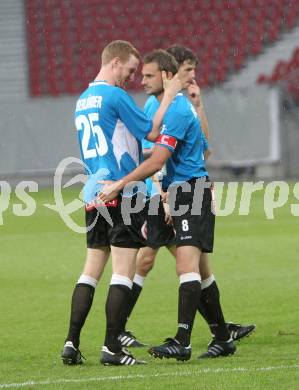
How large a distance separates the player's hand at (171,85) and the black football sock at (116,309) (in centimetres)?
115

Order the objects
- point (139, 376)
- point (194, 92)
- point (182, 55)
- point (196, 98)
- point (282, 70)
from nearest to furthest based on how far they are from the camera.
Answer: point (139, 376), point (182, 55), point (194, 92), point (196, 98), point (282, 70)

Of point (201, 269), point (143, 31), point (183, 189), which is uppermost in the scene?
point (143, 31)

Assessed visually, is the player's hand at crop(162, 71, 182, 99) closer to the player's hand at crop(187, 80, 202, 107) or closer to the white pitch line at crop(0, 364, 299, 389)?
the player's hand at crop(187, 80, 202, 107)

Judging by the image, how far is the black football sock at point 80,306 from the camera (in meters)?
6.55

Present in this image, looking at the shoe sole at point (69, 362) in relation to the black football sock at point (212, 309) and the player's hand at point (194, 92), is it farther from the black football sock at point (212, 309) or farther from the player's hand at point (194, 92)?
the player's hand at point (194, 92)

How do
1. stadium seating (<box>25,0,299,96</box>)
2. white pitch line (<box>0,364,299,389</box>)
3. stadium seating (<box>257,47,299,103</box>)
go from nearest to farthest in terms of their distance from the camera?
white pitch line (<box>0,364,299,389</box>) → stadium seating (<box>257,47,299,103</box>) → stadium seating (<box>25,0,299,96</box>)

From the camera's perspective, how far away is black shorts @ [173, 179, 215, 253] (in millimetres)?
6629

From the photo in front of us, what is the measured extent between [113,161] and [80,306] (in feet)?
2.99

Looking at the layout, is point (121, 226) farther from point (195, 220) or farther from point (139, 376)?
point (139, 376)

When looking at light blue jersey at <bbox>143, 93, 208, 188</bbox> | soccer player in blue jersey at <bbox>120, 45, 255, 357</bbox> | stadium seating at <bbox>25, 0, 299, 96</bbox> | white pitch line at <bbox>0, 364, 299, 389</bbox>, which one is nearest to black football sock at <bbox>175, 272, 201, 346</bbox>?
soccer player in blue jersey at <bbox>120, 45, 255, 357</bbox>

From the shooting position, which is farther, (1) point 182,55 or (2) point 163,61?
(1) point 182,55

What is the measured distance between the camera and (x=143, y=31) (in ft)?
100

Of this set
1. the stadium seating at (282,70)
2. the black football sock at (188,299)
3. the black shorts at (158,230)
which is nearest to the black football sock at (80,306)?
the black shorts at (158,230)

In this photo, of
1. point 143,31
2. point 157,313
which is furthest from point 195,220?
point 143,31
